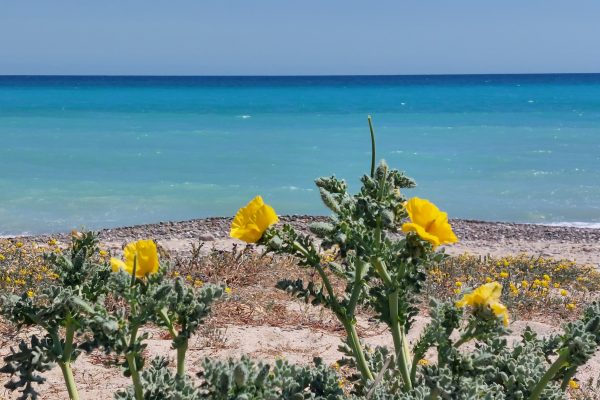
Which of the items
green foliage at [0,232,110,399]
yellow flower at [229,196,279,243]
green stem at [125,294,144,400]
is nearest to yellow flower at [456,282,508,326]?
yellow flower at [229,196,279,243]

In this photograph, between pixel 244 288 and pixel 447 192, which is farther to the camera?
pixel 447 192

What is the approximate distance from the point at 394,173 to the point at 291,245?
38 centimetres

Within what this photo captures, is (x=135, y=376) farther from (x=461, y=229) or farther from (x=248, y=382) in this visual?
(x=461, y=229)

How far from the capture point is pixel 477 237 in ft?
39.1

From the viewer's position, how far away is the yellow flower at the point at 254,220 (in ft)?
7.23

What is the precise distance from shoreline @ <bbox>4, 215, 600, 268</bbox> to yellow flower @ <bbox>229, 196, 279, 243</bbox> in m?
7.94

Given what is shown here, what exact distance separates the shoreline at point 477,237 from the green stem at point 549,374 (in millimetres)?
7997

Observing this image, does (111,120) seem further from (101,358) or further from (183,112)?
(101,358)

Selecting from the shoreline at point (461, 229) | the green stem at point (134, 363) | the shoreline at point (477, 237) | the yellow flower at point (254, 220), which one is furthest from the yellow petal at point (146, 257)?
the shoreline at point (461, 229)

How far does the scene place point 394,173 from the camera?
2277 millimetres

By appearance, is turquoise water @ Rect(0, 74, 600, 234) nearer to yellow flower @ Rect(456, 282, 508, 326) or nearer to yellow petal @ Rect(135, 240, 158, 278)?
yellow petal @ Rect(135, 240, 158, 278)

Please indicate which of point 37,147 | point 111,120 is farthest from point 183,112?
point 37,147

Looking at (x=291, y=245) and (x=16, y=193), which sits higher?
(x=291, y=245)

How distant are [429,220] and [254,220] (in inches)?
20.5
